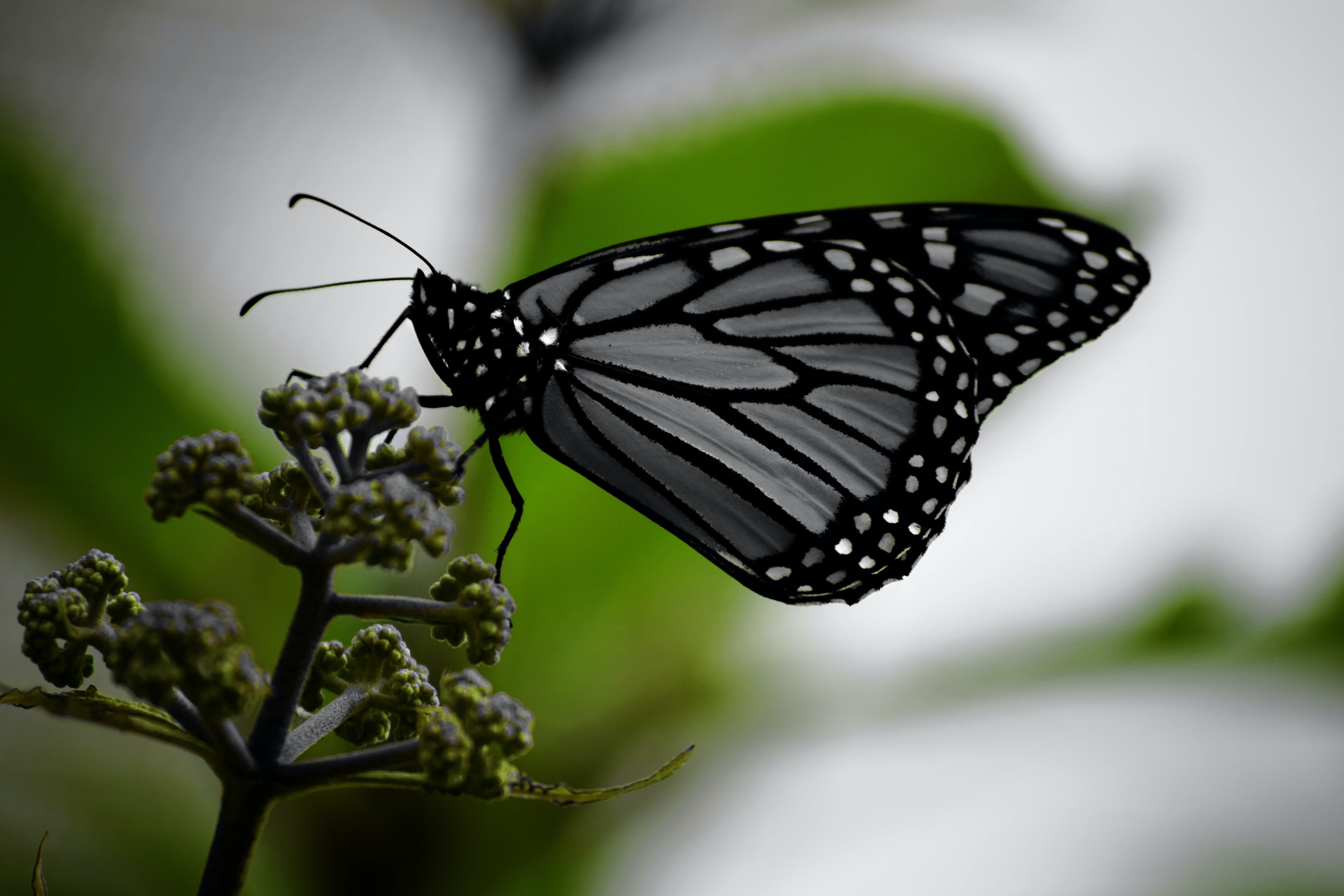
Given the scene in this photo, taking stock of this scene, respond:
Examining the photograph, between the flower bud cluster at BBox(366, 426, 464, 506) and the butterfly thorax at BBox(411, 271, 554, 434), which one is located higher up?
the butterfly thorax at BBox(411, 271, 554, 434)

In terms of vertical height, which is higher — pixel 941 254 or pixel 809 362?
pixel 941 254

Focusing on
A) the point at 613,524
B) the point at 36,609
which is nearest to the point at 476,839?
the point at 613,524

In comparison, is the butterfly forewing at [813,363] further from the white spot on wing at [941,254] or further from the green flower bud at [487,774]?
the green flower bud at [487,774]

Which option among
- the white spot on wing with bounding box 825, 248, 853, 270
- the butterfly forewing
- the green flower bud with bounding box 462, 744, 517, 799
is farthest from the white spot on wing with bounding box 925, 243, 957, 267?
the green flower bud with bounding box 462, 744, 517, 799

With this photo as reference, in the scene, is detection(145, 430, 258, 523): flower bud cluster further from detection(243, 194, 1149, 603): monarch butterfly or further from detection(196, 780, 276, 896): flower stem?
detection(243, 194, 1149, 603): monarch butterfly

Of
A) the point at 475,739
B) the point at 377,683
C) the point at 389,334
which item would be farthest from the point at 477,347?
the point at 475,739

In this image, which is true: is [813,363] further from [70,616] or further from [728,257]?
[70,616]

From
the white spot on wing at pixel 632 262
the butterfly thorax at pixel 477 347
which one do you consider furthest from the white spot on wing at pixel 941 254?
the butterfly thorax at pixel 477 347

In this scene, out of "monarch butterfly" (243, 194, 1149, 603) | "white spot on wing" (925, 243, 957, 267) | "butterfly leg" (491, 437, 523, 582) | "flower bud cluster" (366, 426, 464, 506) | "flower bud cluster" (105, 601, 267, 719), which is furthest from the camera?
"white spot on wing" (925, 243, 957, 267)
